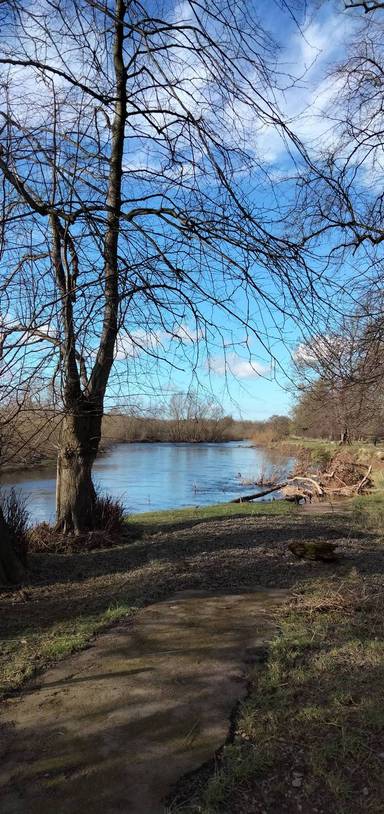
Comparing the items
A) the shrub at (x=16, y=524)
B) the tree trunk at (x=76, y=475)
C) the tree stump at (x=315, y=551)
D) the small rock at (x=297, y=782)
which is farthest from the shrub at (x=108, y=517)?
the small rock at (x=297, y=782)

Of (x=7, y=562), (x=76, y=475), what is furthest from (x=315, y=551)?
(x=76, y=475)

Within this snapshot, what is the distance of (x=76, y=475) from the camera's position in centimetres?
893

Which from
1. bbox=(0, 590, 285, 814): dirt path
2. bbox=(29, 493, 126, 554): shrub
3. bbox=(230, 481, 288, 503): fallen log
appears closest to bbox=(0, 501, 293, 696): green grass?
bbox=(0, 590, 285, 814): dirt path

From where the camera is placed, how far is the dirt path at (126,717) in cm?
251

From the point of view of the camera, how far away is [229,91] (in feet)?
11.6

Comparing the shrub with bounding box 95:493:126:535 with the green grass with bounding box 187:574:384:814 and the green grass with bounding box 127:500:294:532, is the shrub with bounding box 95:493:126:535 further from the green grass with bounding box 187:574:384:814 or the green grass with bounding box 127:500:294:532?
the green grass with bounding box 187:574:384:814

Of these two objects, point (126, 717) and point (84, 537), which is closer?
point (126, 717)

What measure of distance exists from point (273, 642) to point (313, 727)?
106cm

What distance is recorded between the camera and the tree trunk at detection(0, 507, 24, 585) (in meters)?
6.06

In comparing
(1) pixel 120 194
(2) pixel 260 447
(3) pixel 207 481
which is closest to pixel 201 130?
(1) pixel 120 194

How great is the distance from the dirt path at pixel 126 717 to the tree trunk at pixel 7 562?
202cm

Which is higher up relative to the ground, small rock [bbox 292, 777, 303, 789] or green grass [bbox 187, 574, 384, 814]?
green grass [bbox 187, 574, 384, 814]

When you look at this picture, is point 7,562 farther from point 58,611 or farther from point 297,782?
point 297,782

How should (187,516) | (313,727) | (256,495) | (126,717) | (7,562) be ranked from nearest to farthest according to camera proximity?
(313,727) < (126,717) < (7,562) < (187,516) < (256,495)
